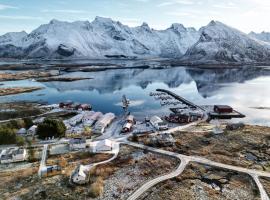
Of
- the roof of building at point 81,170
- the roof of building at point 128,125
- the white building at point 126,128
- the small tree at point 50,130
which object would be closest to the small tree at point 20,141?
the small tree at point 50,130

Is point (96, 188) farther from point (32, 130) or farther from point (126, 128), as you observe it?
point (32, 130)

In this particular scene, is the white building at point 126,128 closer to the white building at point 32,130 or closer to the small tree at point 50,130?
the small tree at point 50,130

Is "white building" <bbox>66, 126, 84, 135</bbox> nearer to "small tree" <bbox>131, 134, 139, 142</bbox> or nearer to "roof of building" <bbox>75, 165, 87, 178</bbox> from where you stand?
"small tree" <bbox>131, 134, 139, 142</bbox>

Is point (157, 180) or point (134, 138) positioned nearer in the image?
point (157, 180)

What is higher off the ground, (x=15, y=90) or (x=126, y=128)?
(x=126, y=128)

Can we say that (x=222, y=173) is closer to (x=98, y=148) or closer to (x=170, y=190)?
(x=170, y=190)

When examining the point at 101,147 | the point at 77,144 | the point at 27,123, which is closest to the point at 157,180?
the point at 101,147

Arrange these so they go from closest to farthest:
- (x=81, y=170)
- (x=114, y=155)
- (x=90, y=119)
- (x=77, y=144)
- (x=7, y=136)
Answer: (x=81, y=170)
(x=114, y=155)
(x=77, y=144)
(x=7, y=136)
(x=90, y=119)

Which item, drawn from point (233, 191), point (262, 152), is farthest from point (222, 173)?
point (262, 152)
